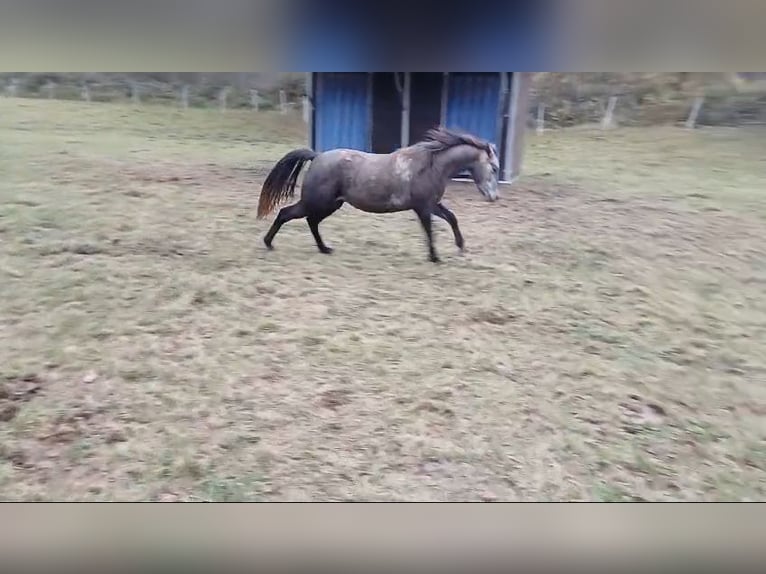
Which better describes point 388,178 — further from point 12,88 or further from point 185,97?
point 12,88

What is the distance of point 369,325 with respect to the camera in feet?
3.79

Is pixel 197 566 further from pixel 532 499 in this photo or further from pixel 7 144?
pixel 7 144

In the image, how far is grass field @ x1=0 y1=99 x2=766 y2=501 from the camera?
110 centimetres

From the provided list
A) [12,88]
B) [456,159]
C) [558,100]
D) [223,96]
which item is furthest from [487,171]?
[12,88]

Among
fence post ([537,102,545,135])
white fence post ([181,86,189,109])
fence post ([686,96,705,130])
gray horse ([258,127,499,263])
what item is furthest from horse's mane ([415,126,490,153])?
white fence post ([181,86,189,109])

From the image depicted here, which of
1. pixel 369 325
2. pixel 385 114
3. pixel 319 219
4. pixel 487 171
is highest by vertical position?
pixel 385 114

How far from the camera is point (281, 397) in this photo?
113 centimetres

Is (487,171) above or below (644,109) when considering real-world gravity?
below

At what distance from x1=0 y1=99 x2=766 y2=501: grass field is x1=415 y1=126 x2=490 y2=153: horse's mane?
10cm

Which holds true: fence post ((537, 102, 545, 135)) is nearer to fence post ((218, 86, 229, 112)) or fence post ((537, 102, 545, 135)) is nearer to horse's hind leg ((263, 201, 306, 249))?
horse's hind leg ((263, 201, 306, 249))

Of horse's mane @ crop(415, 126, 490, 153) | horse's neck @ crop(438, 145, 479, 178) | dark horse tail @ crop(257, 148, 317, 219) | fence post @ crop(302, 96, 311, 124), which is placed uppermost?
fence post @ crop(302, 96, 311, 124)

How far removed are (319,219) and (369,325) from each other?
0.25 metres
